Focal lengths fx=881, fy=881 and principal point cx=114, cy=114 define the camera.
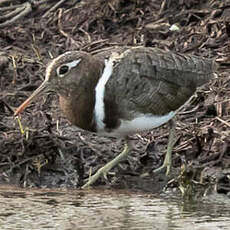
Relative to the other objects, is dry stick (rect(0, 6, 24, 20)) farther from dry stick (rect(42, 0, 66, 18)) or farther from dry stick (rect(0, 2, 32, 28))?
dry stick (rect(42, 0, 66, 18))

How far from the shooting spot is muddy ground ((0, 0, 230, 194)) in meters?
8.08

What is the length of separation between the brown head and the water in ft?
2.31

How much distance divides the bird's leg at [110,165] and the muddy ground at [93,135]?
0.13 m

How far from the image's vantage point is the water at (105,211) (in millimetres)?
6535

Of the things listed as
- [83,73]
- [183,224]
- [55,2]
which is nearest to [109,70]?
[83,73]

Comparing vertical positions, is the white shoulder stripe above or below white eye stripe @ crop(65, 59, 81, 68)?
below

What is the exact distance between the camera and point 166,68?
8008mm

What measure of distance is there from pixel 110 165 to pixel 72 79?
2.96 feet

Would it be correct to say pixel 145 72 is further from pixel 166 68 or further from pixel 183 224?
pixel 183 224

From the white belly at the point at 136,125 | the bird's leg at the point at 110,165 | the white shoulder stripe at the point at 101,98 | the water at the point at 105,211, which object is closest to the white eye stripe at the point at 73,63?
the white shoulder stripe at the point at 101,98

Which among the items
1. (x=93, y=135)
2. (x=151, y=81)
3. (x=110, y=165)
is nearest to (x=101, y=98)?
(x=151, y=81)

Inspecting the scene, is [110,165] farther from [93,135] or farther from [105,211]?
[105,211]

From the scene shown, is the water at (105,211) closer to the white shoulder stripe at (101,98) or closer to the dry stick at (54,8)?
the white shoulder stripe at (101,98)

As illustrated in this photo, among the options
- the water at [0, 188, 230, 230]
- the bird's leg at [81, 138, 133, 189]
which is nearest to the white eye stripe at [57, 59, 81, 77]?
the bird's leg at [81, 138, 133, 189]
